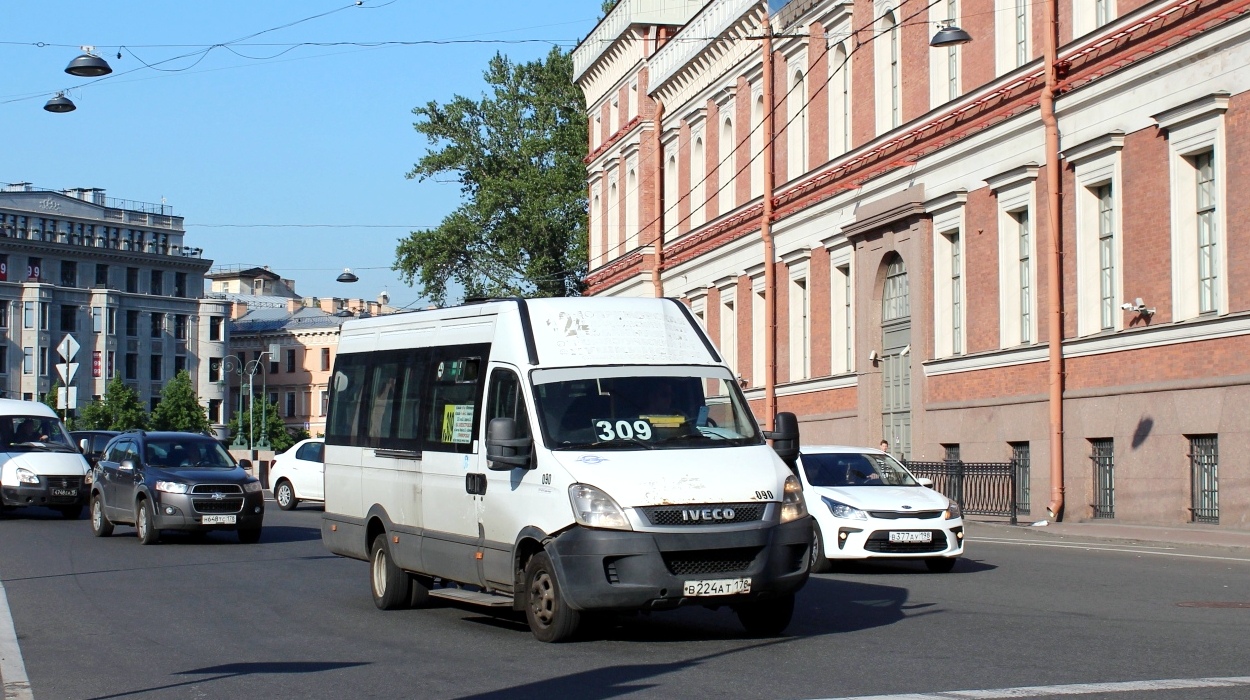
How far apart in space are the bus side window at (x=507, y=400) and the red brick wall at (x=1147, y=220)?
17234 mm

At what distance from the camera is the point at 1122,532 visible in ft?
82.8

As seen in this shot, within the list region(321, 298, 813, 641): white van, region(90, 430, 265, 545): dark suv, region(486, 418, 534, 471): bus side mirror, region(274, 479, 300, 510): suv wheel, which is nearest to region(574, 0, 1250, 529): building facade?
region(274, 479, 300, 510): suv wheel

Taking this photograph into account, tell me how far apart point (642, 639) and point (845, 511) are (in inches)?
246

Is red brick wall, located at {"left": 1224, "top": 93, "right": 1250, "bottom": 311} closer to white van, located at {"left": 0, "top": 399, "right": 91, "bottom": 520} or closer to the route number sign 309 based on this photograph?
the route number sign 309

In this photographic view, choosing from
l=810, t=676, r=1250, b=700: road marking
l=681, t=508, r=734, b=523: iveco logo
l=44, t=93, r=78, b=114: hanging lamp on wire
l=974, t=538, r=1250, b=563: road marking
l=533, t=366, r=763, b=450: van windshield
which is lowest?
l=974, t=538, r=1250, b=563: road marking

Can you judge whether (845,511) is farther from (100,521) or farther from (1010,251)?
(1010,251)

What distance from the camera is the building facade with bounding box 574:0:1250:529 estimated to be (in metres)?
26.1

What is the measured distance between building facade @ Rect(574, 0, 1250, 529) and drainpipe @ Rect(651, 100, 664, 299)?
136cm

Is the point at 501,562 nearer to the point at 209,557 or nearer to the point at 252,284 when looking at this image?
the point at 209,557

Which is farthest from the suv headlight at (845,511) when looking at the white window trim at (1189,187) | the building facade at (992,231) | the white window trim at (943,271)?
the white window trim at (943,271)

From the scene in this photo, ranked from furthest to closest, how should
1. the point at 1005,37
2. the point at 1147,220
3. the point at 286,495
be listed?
the point at 286,495 < the point at 1005,37 < the point at 1147,220

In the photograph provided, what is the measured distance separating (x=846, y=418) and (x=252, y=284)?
124850 mm

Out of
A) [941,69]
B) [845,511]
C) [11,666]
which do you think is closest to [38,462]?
[845,511]

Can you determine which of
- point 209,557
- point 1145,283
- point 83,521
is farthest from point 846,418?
point 209,557
